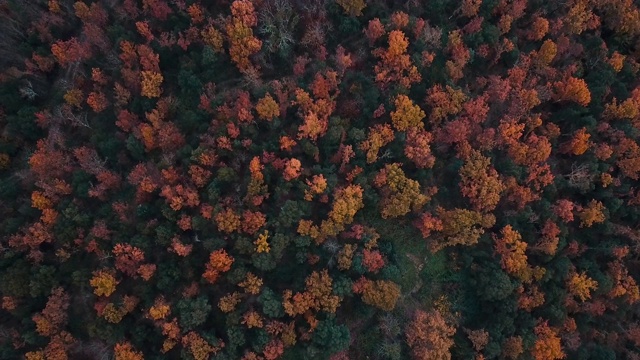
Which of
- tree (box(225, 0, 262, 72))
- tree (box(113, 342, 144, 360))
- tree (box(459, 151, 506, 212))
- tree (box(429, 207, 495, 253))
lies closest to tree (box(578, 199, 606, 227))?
tree (box(459, 151, 506, 212))

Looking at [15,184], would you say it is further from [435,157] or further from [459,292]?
[459,292]

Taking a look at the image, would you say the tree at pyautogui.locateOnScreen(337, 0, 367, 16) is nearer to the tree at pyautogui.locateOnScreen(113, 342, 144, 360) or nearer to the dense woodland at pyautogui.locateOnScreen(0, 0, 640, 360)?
the dense woodland at pyautogui.locateOnScreen(0, 0, 640, 360)

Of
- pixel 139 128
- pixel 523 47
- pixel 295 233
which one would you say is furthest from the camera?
pixel 523 47

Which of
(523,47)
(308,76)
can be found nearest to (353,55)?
(308,76)

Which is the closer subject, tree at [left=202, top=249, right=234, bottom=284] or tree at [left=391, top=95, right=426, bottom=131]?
tree at [left=202, top=249, right=234, bottom=284]

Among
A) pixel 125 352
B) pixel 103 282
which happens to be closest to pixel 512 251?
pixel 125 352

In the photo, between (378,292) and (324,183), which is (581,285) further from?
(324,183)
